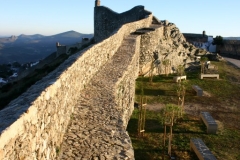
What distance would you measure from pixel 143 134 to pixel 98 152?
7289 mm

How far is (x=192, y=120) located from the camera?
14805 mm

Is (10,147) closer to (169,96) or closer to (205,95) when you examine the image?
(169,96)

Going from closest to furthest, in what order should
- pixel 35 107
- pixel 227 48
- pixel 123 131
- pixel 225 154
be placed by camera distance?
pixel 35 107, pixel 123 131, pixel 225 154, pixel 227 48

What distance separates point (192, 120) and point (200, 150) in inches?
172

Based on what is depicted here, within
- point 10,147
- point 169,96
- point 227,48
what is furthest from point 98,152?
point 227,48

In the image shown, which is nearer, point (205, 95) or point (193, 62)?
point (205, 95)

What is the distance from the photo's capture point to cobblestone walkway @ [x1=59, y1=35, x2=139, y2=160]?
207 inches

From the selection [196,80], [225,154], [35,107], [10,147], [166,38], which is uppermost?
[166,38]

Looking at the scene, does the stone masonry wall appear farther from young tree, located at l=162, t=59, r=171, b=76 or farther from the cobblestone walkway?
young tree, located at l=162, t=59, r=171, b=76

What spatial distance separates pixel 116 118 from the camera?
6.94 metres

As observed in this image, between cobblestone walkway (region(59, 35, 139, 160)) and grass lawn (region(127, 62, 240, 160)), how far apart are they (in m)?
3.33

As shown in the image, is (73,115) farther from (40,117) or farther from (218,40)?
(218,40)

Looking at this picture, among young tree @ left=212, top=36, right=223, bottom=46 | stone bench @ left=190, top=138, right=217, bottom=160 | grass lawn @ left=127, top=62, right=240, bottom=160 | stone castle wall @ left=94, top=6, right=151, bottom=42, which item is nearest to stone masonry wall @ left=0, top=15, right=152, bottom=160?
grass lawn @ left=127, top=62, right=240, bottom=160

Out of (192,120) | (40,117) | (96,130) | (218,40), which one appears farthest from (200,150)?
(218,40)
